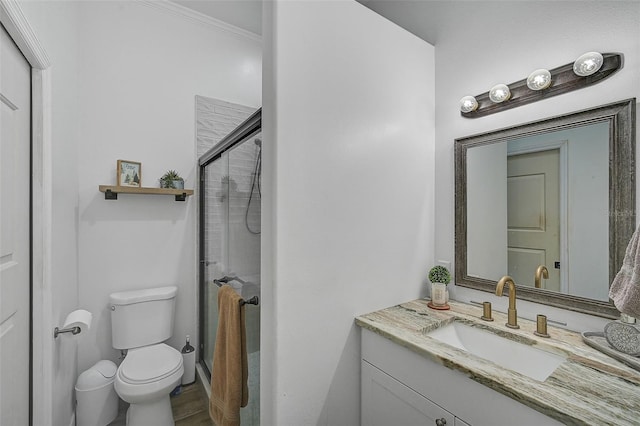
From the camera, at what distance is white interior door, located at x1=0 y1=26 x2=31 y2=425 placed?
35.0 inches

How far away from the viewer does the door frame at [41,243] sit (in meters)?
1.12

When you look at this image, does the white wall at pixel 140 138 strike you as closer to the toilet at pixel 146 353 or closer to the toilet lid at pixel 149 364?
the toilet at pixel 146 353

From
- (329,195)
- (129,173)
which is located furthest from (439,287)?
(129,173)

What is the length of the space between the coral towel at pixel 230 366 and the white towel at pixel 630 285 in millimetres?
1399

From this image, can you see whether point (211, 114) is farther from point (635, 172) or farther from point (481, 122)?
point (635, 172)

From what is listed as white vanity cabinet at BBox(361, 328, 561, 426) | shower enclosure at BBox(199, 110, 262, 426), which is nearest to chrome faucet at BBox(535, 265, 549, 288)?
white vanity cabinet at BBox(361, 328, 561, 426)

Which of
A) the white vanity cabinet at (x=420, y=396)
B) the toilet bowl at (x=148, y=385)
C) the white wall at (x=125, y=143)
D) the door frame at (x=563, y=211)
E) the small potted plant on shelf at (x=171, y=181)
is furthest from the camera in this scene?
the small potted plant on shelf at (x=171, y=181)

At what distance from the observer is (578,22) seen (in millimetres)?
1140

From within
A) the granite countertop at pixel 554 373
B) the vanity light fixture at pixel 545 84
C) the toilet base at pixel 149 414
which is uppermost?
the vanity light fixture at pixel 545 84

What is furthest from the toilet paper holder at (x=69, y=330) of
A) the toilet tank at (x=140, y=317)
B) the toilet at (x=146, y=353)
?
the toilet tank at (x=140, y=317)

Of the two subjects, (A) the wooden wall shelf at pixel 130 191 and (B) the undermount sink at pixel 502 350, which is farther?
(A) the wooden wall shelf at pixel 130 191

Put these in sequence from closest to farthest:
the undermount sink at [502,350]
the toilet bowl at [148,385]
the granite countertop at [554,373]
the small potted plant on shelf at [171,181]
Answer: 1. the granite countertop at [554,373]
2. the undermount sink at [502,350]
3. the toilet bowl at [148,385]
4. the small potted plant on shelf at [171,181]

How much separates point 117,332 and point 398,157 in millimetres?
2121

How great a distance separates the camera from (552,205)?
1214 mm
